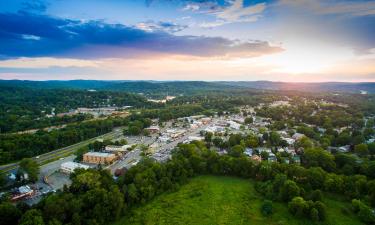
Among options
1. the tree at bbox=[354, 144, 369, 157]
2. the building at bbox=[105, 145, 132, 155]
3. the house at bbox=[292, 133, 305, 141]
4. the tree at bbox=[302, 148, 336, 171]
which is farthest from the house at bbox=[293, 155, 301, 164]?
the building at bbox=[105, 145, 132, 155]

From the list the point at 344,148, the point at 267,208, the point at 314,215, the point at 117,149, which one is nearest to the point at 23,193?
the point at 117,149

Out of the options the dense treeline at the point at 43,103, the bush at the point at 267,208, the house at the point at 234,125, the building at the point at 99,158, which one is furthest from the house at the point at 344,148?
the dense treeline at the point at 43,103

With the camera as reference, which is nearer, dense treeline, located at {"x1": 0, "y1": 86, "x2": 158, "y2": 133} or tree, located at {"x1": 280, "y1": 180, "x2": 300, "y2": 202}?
tree, located at {"x1": 280, "y1": 180, "x2": 300, "y2": 202}

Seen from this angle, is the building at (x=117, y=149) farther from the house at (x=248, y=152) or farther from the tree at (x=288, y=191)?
the tree at (x=288, y=191)

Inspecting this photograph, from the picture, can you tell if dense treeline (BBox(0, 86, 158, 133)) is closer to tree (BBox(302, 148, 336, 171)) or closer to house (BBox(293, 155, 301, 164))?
house (BBox(293, 155, 301, 164))

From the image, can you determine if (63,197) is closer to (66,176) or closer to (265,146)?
(66,176)

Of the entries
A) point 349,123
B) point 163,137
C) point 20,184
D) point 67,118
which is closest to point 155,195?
point 20,184
